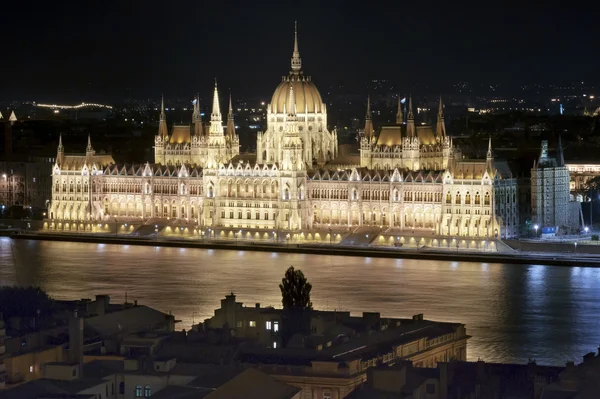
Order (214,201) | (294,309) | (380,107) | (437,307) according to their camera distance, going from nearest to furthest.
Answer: (294,309), (437,307), (214,201), (380,107)

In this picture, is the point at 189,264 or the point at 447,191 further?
the point at 447,191

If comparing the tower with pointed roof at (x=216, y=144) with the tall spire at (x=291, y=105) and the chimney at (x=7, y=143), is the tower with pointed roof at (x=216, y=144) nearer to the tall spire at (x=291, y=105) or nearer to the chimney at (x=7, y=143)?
the tall spire at (x=291, y=105)

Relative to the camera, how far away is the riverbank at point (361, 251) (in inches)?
2547

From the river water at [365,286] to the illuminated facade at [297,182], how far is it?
378cm

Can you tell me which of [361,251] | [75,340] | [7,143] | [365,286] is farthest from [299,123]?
[75,340]

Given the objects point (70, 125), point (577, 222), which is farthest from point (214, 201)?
point (70, 125)

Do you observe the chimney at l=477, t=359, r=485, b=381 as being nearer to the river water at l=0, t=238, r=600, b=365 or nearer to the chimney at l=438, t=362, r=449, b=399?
the chimney at l=438, t=362, r=449, b=399

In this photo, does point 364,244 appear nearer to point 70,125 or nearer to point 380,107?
point 70,125

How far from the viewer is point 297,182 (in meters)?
72.6

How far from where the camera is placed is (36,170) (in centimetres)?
8631

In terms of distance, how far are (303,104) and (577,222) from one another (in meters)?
11.5

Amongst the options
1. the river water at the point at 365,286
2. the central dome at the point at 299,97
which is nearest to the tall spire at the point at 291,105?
the central dome at the point at 299,97

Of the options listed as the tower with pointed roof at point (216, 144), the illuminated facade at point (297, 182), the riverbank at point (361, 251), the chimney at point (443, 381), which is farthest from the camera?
the tower with pointed roof at point (216, 144)

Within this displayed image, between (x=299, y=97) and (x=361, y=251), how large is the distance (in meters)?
9.35
